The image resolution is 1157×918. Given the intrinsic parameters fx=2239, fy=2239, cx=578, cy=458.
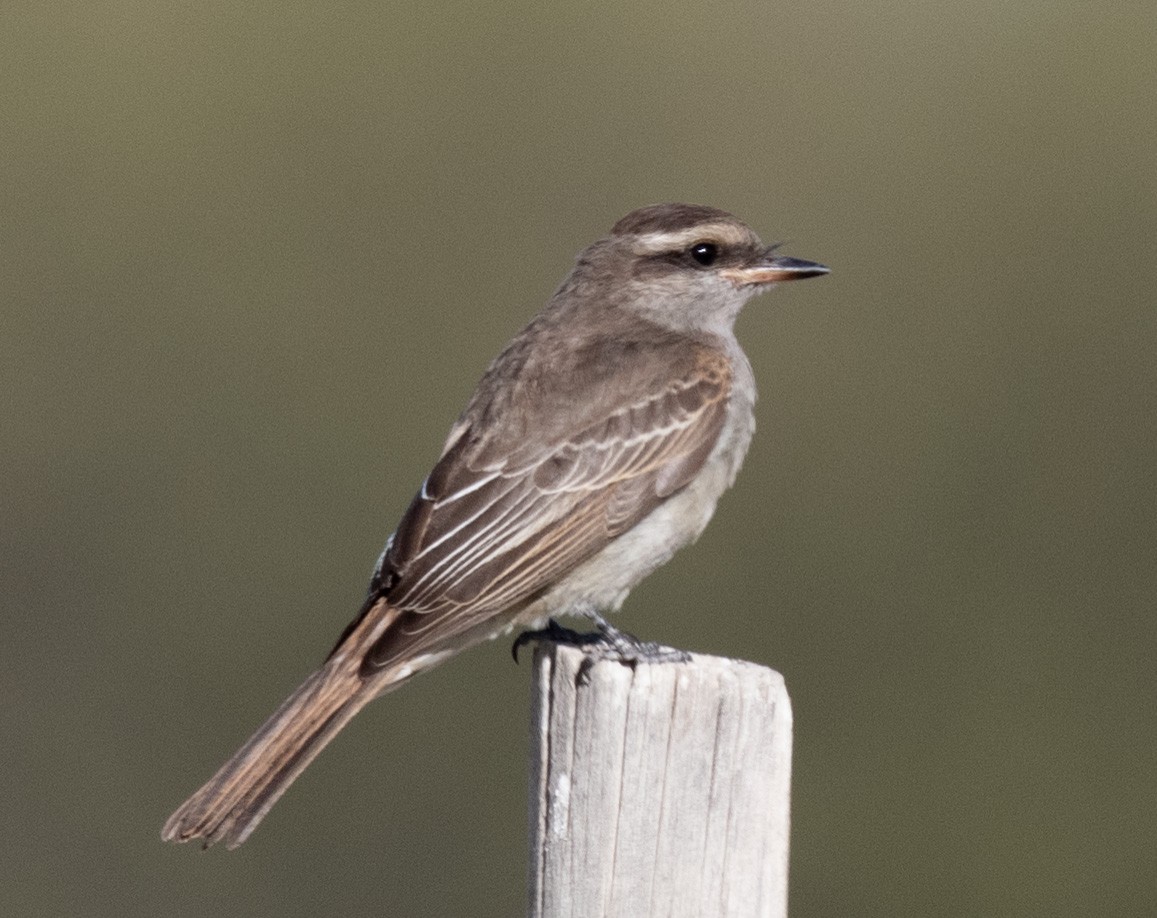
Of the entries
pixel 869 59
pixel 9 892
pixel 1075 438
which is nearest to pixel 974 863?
pixel 1075 438

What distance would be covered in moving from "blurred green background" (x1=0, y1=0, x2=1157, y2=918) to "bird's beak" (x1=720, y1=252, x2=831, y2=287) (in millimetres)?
2087

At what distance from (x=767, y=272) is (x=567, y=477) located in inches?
51.2

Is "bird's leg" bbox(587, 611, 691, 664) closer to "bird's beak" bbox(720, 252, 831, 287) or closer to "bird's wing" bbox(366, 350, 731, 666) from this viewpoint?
"bird's wing" bbox(366, 350, 731, 666)

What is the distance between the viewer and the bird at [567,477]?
591 centimetres

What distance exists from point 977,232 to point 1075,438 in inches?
80.2

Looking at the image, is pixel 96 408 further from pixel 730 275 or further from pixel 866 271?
pixel 730 275

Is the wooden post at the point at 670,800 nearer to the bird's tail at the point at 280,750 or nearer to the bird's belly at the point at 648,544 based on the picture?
the bird's tail at the point at 280,750

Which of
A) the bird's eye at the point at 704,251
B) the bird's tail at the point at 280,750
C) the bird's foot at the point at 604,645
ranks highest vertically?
the bird's eye at the point at 704,251

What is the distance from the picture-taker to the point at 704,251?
7438 millimetres

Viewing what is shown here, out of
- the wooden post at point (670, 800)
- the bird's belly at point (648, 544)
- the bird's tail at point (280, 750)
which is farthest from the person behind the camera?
the bird's belly at point (648, 544)

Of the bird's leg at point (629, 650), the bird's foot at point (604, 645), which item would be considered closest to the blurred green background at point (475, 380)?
the bird's foot at point (604, 645)

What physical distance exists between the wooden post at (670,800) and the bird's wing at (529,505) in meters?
1.36

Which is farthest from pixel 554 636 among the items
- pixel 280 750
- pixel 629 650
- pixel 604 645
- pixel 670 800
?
pixel 670 800

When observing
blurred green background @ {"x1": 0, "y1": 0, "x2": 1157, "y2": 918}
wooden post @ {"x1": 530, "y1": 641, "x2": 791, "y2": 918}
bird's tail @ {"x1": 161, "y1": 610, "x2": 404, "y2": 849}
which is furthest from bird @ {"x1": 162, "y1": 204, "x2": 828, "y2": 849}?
blurred green background @ {"x1": 0, "y1": 0, "x2": 1157, "y2": 918}
